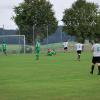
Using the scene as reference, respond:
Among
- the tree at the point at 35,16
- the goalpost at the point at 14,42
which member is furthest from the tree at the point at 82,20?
the goalpost at the point at 14,42

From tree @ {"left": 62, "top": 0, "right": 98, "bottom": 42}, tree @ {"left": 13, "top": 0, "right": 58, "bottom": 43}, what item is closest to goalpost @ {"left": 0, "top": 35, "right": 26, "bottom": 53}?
tree @ {"left": 13, "top": 0, "right": 58, "bottom": 43}

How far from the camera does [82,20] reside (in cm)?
7019

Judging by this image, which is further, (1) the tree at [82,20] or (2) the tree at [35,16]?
(1) the tree at [82,20]

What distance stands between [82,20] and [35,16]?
7.19 metres

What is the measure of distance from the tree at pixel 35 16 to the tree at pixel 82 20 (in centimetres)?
309

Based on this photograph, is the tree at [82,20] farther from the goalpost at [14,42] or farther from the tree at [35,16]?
the goalpost at [14,42]

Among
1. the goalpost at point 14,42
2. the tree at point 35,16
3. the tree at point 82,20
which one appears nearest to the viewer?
the goalpost at point 14,42

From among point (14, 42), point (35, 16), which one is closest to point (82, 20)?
point (35, 16)

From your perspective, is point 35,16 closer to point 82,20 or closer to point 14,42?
point 14,42

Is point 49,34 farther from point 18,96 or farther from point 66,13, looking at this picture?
point 18,96

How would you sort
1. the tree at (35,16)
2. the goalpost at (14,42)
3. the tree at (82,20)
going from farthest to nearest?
1. the tree at (82,20)
2. the tree at (35,16)
3. the goalpost at (14,42)

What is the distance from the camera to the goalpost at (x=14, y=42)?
197ft

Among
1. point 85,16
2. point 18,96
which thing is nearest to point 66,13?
point 85,16

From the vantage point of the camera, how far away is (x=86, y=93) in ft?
52.4
